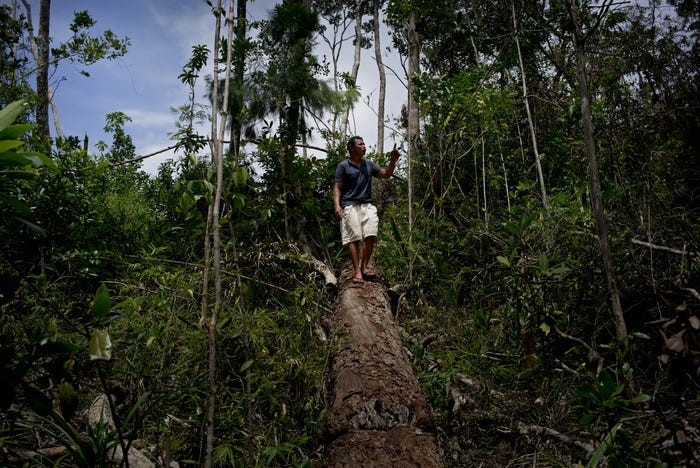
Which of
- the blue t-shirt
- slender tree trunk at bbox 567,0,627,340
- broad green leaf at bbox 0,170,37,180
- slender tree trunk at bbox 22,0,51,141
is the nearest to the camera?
broad green leaf at bbox 0,170,37,180

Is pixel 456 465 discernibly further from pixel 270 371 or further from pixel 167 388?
pixel 167 388

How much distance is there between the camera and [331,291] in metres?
4.50

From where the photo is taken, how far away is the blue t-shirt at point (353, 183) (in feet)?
14.0

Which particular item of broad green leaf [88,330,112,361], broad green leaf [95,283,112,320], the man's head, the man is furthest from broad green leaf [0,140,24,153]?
the man's head

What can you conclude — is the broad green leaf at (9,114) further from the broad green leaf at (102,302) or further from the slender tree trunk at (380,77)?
the slender tree trunk at (380,77)

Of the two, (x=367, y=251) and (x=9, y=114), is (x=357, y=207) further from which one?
(x=9, y=114)

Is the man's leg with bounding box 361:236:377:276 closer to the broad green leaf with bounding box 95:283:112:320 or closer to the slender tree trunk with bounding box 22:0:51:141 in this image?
the broad green leaf with bounding box 95:283:112:320

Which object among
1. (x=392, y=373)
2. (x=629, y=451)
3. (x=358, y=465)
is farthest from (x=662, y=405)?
(x=358, y=465)

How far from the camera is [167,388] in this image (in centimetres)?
268

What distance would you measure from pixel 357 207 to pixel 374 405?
7.61 feet

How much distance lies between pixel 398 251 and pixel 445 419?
93.7 inches

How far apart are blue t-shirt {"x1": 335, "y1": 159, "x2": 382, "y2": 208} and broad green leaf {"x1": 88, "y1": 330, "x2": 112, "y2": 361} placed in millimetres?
3076

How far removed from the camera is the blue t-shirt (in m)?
4.26

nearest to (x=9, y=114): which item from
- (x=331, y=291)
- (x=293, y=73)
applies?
(x=331, y=291)
